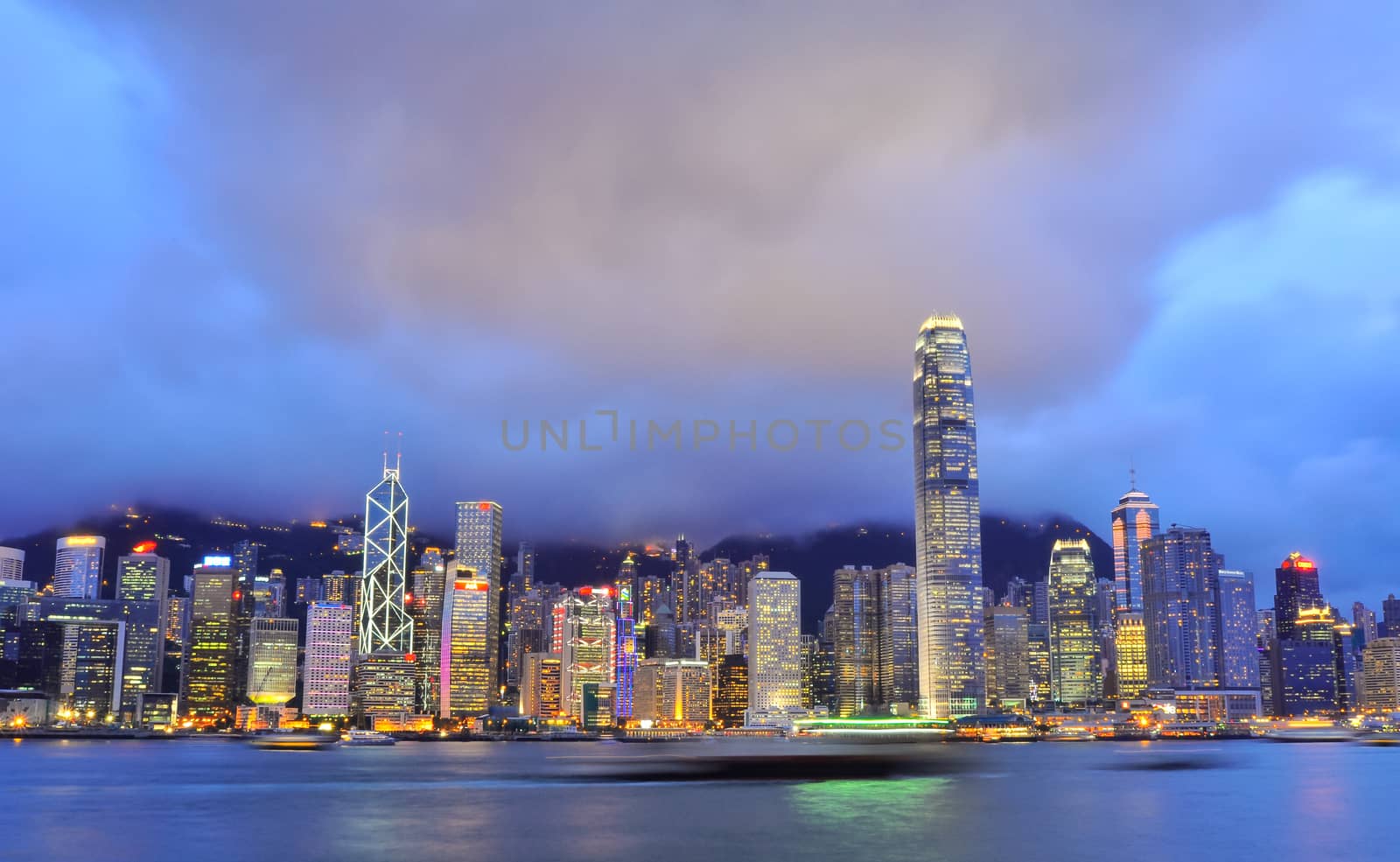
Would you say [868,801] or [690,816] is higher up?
[690,816]

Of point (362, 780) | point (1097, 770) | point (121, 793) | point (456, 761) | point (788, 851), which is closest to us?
point (788, 851)

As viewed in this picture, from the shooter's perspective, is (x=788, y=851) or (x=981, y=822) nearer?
(x=788, y=851)

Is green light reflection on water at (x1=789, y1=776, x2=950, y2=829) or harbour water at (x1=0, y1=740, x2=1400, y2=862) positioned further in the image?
green light reflection on water at (x1=789, y1=776, x2=950, y2=829)

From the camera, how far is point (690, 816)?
260 ft

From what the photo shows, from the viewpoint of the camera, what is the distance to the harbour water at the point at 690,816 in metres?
62.0

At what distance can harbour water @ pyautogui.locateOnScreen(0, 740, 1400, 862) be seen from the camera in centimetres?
6203

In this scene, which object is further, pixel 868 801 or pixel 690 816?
pixel 868 801

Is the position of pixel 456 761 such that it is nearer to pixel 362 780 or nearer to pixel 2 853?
pixel 362 780

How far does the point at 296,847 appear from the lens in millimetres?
62656

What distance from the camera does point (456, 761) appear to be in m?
175

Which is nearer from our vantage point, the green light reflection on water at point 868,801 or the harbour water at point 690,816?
the harbour water at point 690,816

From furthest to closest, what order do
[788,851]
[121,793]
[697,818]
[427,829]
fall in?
[121,793]
[697,818]
[427,829]
[788,851]

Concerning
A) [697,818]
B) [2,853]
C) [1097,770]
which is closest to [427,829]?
[697,818]

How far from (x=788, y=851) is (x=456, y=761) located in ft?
406
